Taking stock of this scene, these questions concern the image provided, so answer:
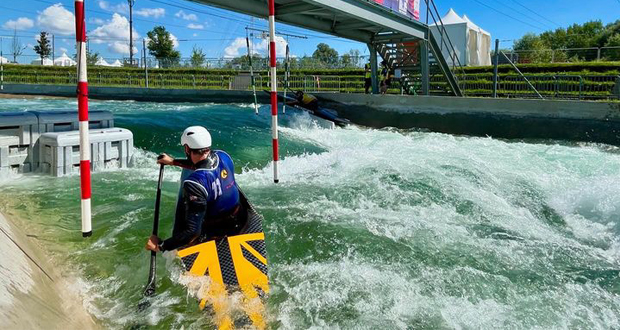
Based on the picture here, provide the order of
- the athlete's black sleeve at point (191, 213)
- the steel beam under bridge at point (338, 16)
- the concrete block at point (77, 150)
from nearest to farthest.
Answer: the athlete's black sleeve at point (191, 213) → the concrete block at point (77, 150) → the steel beam under bridge at point (338, 16)

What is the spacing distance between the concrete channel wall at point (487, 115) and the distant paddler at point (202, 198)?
11113mm

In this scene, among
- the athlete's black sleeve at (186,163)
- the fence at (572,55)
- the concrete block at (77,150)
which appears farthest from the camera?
the fence at (572,55)

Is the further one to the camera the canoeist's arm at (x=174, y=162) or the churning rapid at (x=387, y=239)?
the canoeist's arm at (x=174, y=162)

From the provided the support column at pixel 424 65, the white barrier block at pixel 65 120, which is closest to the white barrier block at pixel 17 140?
the white barrier block at pixel 65 120

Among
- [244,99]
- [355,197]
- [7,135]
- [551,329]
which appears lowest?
[551,329]

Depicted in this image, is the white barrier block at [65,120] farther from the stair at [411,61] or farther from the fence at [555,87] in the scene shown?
the fence at [555,87]

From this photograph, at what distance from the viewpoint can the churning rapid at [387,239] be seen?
3555mm

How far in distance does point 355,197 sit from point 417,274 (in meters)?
2.53

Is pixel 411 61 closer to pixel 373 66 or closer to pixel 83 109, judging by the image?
pixel 373 66

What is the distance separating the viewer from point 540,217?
20.2 feet

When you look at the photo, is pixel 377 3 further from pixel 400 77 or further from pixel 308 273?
pixel 308 273

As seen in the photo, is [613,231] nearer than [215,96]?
Yes

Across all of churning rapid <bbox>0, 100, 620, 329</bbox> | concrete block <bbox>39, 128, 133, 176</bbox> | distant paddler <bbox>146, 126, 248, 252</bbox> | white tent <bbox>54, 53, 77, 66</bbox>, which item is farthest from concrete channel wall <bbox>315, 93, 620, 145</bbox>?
white tent <bbox>54, 53, 77, 66</bbox>

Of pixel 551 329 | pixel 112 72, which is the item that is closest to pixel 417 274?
pixel 551 329
